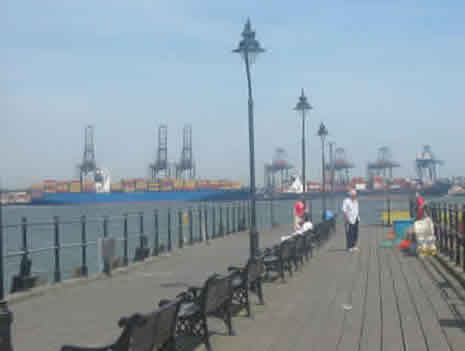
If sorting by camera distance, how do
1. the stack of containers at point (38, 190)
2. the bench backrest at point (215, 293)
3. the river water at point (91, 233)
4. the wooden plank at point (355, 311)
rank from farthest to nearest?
1. the stack of containers at point (38, 190)
2. the river water at point (91, 233)
3. the wooden plank at point (355, 311)
4. the bench backrest at point (215, 293)

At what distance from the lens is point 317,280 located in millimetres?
10648

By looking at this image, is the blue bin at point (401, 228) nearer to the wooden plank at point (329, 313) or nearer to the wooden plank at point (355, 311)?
the wooden plank at point (355, 311)

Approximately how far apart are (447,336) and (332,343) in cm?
114

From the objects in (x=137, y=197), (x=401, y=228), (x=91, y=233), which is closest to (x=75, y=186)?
(x=137, y=197)

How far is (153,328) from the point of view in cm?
421

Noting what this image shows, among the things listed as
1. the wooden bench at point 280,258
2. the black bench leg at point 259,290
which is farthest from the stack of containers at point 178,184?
the black bench leg at point 259,290

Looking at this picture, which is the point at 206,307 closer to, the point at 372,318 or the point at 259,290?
the point at 372,318

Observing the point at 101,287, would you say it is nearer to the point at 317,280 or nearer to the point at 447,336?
the point at 317,280

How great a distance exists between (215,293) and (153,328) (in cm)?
167

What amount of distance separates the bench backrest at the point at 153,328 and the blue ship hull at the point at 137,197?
401 ft

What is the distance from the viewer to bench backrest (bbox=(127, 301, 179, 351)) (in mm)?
3831

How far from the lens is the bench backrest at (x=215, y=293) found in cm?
552

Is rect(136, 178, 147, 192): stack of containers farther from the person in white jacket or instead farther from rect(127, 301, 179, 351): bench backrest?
rect(127, 301, 179, 351): bench backrest

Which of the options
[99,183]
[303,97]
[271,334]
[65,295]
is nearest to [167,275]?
[65,295]
